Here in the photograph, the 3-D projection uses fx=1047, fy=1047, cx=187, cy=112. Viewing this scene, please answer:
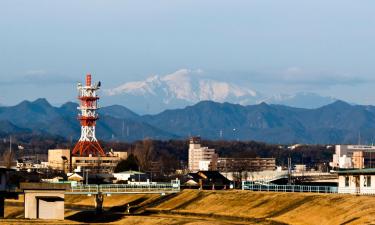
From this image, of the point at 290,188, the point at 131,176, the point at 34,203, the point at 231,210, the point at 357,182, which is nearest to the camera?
the point at 357,182

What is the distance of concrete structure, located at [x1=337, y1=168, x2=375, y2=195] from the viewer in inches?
3455

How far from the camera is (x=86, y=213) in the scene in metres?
100

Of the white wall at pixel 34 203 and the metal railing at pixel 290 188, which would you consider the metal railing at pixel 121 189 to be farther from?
the metal railing at pixel 290 188

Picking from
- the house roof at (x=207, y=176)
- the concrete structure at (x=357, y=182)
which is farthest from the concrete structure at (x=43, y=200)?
the house roof at (x=207, y=176)

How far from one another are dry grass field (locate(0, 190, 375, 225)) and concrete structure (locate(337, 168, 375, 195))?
3320 millimetres

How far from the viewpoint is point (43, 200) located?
93.9 m

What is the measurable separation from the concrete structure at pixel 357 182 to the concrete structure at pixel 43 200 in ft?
81.8

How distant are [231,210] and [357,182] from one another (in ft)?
37.9

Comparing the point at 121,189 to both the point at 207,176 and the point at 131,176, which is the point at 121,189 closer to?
the point at 207,176

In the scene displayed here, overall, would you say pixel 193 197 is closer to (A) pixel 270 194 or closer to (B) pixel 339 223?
(A) pixel 270 194

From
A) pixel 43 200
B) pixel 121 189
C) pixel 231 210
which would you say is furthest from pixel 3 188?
pixel 231 210

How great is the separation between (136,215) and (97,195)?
589cm

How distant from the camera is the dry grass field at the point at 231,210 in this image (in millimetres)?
78406

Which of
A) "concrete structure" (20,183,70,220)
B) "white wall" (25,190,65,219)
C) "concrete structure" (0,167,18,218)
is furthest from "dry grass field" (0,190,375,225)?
"concrete structure" (0,167,18,218)
